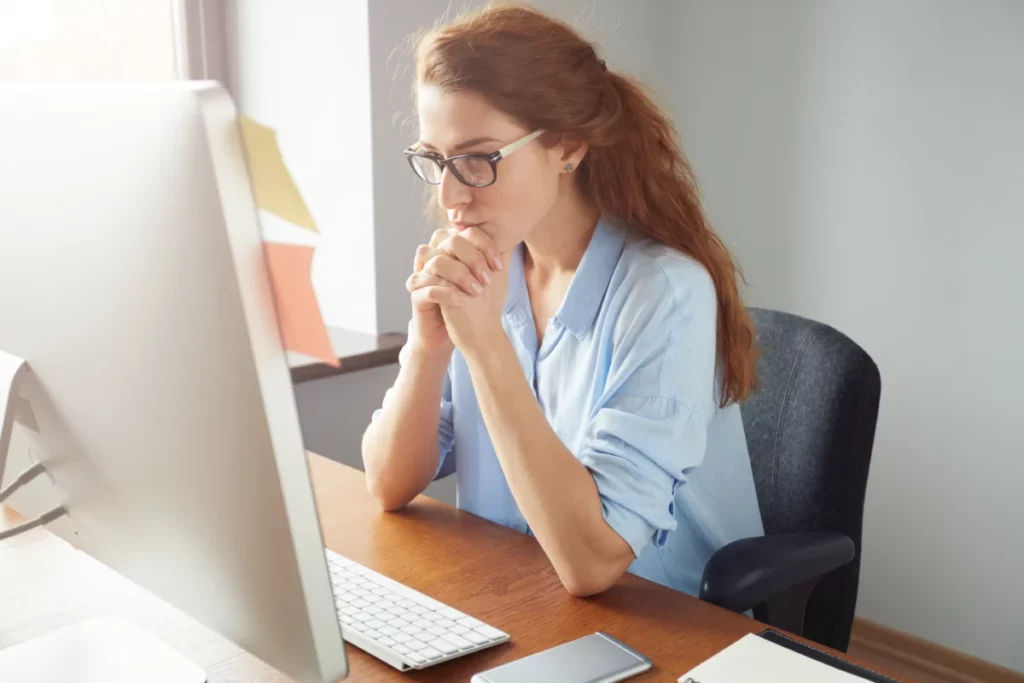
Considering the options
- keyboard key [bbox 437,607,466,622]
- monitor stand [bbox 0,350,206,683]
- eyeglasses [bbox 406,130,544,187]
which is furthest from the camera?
eyeglasses [bbox 406,130,544,187]

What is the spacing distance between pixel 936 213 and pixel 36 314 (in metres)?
1.79

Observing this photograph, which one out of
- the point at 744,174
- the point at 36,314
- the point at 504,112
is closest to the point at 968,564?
the point at 744,174

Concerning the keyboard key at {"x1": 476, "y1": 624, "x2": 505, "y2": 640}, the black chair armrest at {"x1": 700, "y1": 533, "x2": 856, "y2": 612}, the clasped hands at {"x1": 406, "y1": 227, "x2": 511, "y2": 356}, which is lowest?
the black chair armrest at {"x1": 700, "y1": 533, "x2": 856, "y2": 612}

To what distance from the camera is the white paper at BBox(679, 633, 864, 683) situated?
0.78 metres

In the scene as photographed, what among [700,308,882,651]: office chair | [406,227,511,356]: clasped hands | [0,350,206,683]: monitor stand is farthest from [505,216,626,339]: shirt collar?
[0,350,206,683]: monitor stand

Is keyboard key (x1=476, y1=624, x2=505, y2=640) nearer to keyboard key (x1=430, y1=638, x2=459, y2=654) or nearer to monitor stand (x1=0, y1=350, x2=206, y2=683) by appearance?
keyboard key (x1=430, y1=638, x2=459, y2=654)

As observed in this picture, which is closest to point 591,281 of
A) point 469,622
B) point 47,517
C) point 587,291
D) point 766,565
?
point 587,291

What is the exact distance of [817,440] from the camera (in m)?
1.27

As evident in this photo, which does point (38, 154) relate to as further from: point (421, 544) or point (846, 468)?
point (846, 468)

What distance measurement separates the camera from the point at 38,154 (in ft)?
1.79

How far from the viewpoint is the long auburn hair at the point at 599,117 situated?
113 centimetres

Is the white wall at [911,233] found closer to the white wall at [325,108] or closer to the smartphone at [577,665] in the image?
the white wall at [325,108]

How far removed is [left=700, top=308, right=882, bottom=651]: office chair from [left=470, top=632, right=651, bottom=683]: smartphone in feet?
1.12

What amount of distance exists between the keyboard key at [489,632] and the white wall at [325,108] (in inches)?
46.6
